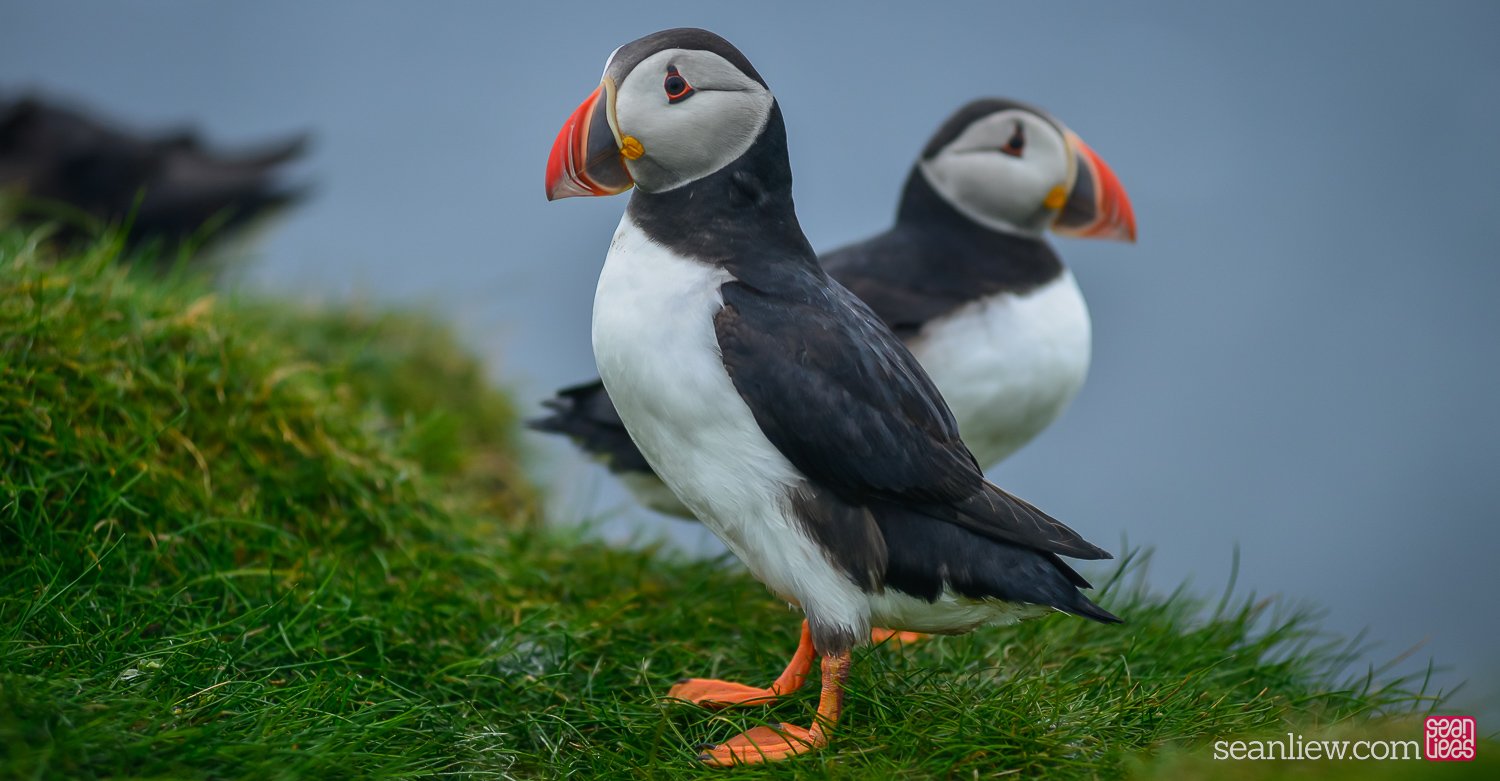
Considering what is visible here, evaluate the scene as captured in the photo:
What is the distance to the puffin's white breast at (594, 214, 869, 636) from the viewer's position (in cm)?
303

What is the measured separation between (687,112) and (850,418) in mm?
806

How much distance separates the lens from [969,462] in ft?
10.5

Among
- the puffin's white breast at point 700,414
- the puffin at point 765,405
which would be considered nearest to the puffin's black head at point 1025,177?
the puffin at point 765,405

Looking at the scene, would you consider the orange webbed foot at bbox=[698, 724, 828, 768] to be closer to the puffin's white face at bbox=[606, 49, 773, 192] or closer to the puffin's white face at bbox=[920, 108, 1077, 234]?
the puffin's white face at bbox=[606, 49, 773, 192]

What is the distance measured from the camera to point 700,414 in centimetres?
304

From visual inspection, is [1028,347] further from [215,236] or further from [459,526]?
[215,236]

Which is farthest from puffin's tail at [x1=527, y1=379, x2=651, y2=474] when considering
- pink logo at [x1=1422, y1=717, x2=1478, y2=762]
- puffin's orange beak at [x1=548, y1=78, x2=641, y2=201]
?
pink logo at [x1=1422, y1=717, x2=1478, y2=762]

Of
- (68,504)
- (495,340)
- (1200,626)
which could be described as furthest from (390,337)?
(1200,626)

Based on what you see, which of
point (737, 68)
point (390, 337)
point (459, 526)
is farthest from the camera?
point (390, 337)

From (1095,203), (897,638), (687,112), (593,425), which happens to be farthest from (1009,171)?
(687,112)

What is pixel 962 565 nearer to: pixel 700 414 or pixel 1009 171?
pixel 700 414

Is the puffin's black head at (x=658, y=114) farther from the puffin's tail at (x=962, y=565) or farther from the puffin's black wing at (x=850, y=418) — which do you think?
the puffin's tail at (x=962, y=565)

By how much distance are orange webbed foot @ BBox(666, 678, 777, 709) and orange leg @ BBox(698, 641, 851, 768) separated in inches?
5.5

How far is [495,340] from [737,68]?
4.50 m
